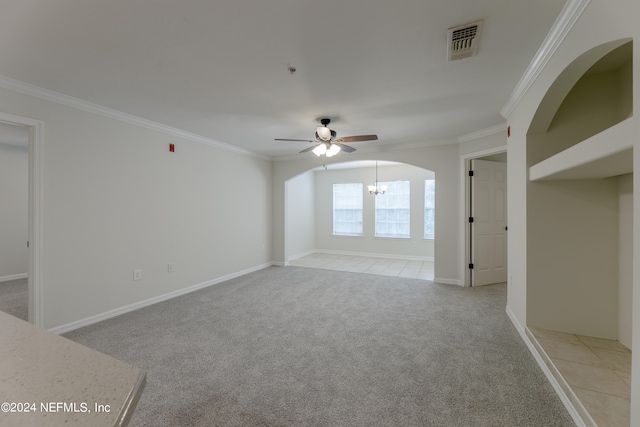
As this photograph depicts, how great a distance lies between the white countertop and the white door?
194 inches

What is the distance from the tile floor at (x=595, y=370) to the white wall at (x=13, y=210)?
25.5ft

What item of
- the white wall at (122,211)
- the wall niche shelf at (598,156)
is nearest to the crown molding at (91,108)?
the white wall at (122,211)

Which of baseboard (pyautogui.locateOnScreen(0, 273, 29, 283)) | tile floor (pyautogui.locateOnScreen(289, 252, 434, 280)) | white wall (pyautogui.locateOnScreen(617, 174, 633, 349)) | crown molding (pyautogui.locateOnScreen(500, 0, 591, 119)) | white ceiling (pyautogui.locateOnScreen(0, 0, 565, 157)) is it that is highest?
white ceiling (pyautogui.locateOnScreen(0, 0, 565, 157))

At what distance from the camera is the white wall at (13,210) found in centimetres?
487

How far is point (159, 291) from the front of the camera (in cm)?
386

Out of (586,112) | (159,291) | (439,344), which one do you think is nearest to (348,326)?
(439,344)

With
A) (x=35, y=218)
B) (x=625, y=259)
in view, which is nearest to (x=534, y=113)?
(x=625, y=259)

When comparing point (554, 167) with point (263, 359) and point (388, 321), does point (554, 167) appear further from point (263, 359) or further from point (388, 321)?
point (263, 359)

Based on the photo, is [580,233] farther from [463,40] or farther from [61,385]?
[61,385]

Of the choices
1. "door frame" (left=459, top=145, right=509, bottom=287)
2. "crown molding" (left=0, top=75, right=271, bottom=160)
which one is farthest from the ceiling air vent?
"crown molding" (left=0, top=75, right=271, bottom=160)

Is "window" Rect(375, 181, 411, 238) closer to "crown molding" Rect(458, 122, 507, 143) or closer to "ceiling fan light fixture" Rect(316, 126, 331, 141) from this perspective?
"crown molding" Rect(458, 122, 507, 143)

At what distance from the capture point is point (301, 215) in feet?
25.6

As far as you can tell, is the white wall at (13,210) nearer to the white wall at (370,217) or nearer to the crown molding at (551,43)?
the white wall at (370,217)

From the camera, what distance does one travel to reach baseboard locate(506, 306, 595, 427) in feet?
5.28
